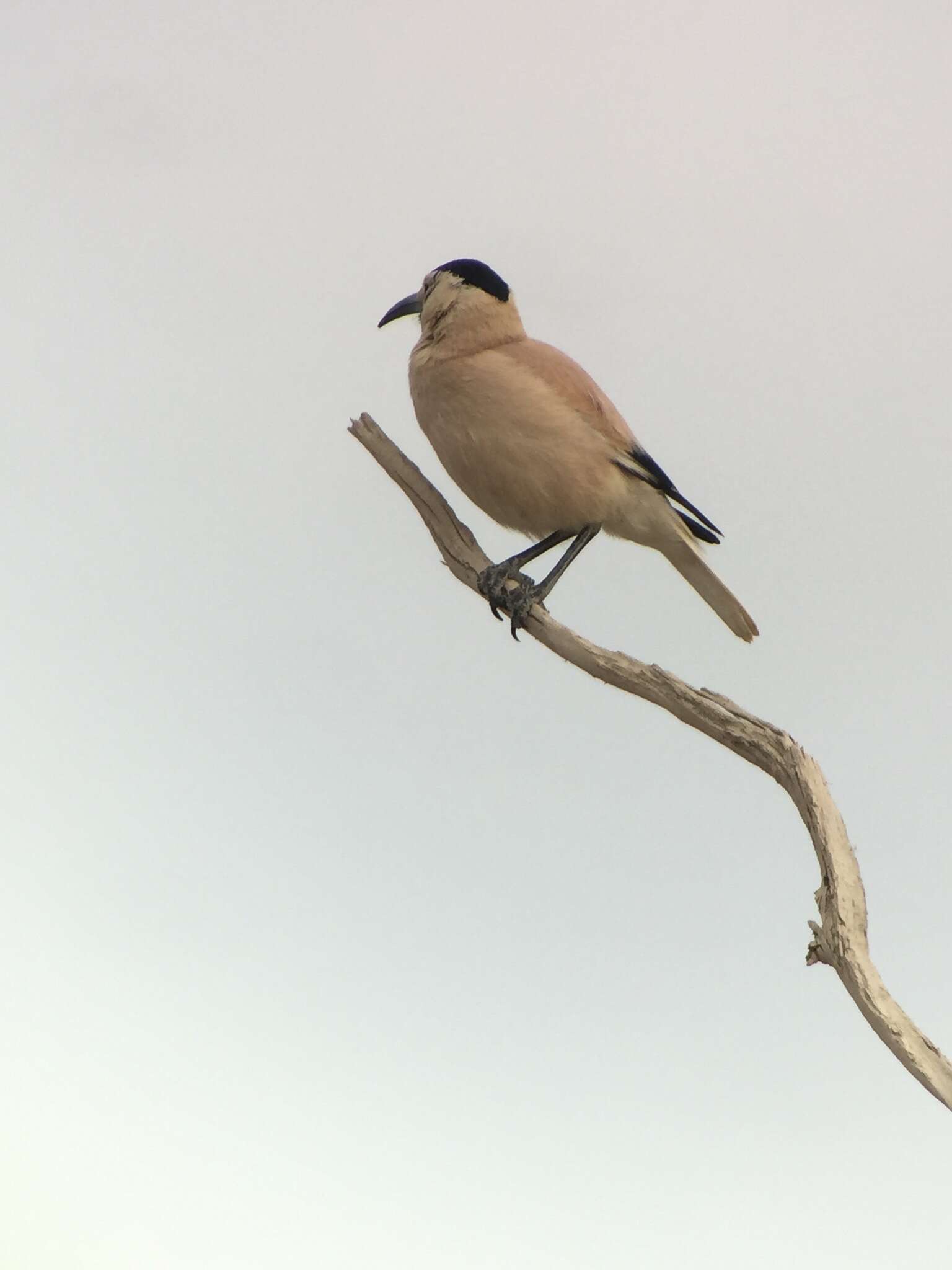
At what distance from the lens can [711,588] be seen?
382 centimetres

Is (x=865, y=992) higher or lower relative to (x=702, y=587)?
lower

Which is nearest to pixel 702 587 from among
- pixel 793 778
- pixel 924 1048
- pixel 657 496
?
pixel 657 496

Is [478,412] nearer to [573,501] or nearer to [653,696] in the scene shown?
[573,501]

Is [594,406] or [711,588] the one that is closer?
[594,406]

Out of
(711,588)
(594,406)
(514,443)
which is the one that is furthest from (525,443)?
(711,588)

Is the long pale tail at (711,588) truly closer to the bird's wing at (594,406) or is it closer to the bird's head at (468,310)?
the bird's wing at (594,406)

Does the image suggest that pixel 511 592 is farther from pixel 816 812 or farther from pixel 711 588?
pixel 816 812

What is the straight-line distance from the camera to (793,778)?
2982mm

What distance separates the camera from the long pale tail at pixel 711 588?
3.77 metres

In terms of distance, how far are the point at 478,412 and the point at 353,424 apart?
57 cm

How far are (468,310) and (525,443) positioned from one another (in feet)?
1.59

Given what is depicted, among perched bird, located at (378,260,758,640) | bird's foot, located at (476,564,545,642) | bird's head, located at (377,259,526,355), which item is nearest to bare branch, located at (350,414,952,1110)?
bird's foot, located at (476,564,545,642)

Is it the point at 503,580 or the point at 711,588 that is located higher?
the point at 711,588

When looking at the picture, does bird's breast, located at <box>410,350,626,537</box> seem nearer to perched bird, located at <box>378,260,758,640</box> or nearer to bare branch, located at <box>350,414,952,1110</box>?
perched bird, located at <box>378,260,758,640</box>
